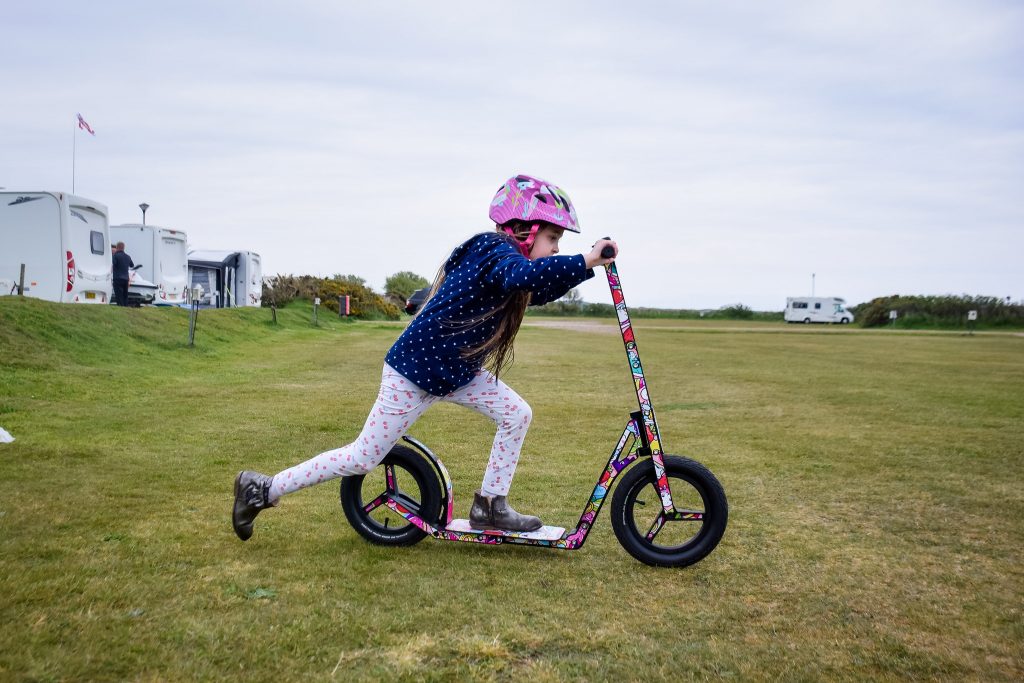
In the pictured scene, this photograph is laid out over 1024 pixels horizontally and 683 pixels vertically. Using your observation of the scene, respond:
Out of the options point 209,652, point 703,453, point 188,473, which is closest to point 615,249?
point 209,652

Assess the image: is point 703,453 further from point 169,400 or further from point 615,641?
point 169,400

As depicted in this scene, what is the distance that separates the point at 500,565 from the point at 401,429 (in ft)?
2.92

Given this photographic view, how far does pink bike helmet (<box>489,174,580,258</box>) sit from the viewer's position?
171 inches

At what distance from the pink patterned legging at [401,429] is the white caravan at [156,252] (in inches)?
1003

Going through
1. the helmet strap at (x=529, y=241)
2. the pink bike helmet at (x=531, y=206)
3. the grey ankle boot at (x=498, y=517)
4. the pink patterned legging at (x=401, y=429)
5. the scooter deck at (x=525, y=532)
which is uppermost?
the pink bike helmet at (x=531, y=206)

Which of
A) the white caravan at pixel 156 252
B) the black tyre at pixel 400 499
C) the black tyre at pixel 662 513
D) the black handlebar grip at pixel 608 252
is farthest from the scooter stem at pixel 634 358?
the white caravan at pixel 156 252

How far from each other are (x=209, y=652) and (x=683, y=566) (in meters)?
2.41

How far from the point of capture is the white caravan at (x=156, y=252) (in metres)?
28.1

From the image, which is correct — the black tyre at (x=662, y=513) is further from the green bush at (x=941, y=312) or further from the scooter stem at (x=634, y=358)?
the green bush at (x=941, y=312)

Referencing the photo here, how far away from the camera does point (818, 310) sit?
7650 cm

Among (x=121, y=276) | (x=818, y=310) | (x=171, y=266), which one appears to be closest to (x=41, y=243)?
(x=121, y=276)

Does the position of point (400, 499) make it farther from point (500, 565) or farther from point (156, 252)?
point (156, 252)

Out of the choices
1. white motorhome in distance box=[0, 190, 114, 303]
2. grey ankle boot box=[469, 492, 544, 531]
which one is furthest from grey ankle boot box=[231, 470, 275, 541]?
white motorhome in distance box=[0, 190, 114, 303]

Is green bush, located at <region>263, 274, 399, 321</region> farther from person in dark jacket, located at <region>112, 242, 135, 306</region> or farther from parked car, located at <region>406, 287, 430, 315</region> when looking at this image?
person in dark jacket, located at <region>112, 242, 135, 306</region>
